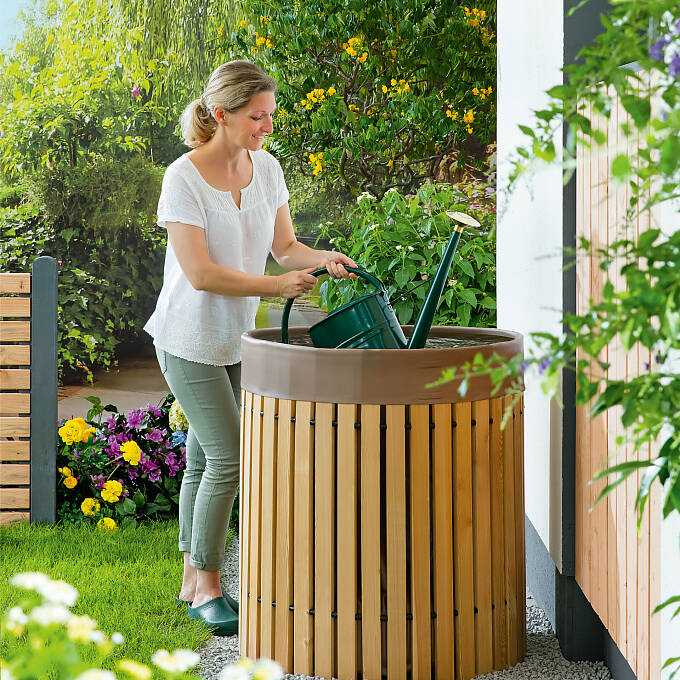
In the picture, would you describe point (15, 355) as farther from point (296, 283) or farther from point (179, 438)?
point (296, 283)

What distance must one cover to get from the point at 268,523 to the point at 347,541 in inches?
7.9

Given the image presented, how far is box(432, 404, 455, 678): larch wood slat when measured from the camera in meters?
1.80

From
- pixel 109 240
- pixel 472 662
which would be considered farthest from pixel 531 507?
pixel 109 240

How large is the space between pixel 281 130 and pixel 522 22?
7.01ft

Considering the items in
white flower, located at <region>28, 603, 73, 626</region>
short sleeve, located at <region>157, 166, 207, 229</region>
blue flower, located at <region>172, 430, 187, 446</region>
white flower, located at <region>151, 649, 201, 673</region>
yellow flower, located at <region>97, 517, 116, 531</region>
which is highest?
short sleeve, located at <region>157, 166, 207, 229</region>

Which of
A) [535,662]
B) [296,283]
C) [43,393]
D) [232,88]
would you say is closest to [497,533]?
[535,662]

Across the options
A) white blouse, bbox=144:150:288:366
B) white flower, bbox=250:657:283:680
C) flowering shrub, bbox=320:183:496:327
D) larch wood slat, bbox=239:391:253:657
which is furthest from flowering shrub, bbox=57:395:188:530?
white flower, bbox=250:657:283:680

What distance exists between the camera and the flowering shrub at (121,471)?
3.31m

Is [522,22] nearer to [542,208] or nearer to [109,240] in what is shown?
[542,208]

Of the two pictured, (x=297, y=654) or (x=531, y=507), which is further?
(x=531, y=507)

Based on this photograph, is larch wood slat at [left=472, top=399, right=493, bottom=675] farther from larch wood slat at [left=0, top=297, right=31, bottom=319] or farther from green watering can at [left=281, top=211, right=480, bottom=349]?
larch wood slat at [left=0, top=297, right=31, bottom=319]

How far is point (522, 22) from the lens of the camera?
108 inches

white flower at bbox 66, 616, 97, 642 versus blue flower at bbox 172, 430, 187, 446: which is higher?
white flower at bbox 66, 616, 97, 642

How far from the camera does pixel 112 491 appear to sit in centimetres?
330
